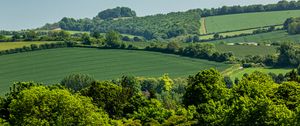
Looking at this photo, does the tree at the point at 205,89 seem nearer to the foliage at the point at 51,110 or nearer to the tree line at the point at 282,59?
the foliage at the point at 51,110

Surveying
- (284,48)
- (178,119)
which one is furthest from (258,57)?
(178,119)

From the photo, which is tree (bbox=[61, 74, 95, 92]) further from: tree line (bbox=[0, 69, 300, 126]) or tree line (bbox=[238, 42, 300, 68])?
tree line (bbox=[0, 69, 300, 126])

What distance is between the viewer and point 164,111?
4070 inches

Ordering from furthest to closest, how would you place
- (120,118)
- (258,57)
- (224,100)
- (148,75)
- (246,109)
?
(258,57) < (148,75) < (120,118) < (224,100) < (246,109)

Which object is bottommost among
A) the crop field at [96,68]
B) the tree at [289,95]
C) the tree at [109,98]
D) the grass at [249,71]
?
the grass at [249,71]

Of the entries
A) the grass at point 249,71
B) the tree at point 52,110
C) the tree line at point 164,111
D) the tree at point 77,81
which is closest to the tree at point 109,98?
the tree line at point 164,111

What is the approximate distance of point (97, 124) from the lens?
9050 centimetres

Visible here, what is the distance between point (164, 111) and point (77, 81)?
75.2 metres

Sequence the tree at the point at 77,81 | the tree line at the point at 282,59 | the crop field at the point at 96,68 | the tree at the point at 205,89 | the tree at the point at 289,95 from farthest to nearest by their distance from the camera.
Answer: the tree line at the point at 282,59 < the crop field at the point at 96,68 < the tree at the point at 77,81 < the tree at the point at 205,89 < the tree at the point at 289,95

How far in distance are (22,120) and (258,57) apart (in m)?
118

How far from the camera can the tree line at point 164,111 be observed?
84375mm

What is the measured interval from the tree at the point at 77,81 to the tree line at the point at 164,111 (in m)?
58.6

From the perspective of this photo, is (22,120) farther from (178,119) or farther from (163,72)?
(163,72)

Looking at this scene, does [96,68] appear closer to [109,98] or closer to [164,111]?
[109,98]
